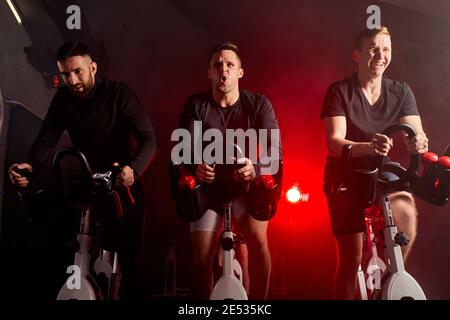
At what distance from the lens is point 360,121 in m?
2.17

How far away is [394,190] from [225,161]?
815 millimetres

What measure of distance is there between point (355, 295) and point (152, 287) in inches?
42.1

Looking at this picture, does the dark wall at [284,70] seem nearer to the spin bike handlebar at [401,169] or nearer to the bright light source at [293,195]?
the bright light source at [293,195]

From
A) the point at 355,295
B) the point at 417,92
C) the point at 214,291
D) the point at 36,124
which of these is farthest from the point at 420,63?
the point at 36,124

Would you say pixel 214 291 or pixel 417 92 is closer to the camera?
pixel 214 291

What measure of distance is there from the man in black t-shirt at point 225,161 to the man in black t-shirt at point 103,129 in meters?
0.28

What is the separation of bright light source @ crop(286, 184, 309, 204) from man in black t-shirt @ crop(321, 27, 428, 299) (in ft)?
0.41

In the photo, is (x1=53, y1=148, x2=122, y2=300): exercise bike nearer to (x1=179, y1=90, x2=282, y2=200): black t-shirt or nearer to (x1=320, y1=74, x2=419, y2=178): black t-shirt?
(x1=179, y1=90, x2=282, y2=200): black t-shirt

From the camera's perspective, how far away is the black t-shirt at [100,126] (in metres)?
2.17

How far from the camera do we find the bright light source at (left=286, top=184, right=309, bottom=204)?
2266 mm

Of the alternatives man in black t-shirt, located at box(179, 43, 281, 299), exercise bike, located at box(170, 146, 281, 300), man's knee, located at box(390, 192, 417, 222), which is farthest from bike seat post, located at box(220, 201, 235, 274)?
man's knee, located at box(390, 192, 417, 222)

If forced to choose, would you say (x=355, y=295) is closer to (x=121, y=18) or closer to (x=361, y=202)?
(x=361, y=202)

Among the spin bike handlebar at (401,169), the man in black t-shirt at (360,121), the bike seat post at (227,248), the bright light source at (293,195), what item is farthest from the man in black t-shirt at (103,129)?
the spin bike handlebar at (401,169)

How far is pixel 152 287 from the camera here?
2.25m
